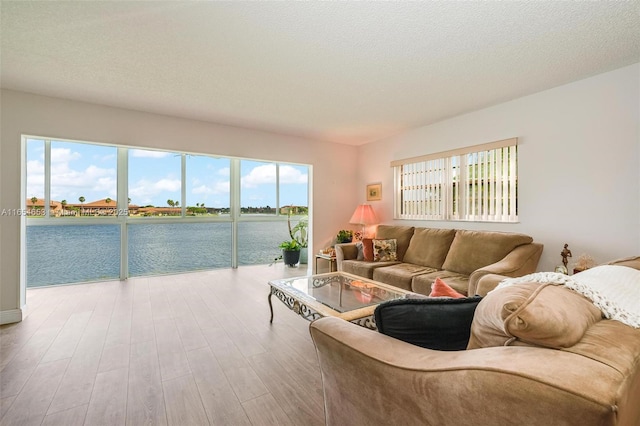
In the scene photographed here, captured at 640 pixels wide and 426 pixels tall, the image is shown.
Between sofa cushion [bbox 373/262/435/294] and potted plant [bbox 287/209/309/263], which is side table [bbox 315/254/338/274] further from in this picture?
potted plant [bbox 287/209/309/263]

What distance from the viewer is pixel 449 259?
3506mm

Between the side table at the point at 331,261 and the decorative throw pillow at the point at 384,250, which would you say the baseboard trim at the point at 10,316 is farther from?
the decorative throw pillow at the point at 384,250

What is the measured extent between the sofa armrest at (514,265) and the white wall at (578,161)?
260mm

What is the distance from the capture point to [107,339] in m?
2.47

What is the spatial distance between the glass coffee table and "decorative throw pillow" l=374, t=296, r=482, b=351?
0.90m

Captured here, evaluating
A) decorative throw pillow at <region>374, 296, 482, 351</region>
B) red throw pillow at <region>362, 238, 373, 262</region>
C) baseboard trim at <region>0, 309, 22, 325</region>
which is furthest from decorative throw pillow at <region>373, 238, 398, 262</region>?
baseboard trim at <region>0, 309, 22, 325</region>

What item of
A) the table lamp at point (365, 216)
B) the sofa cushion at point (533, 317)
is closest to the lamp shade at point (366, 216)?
the table lamp at point (365, 216)

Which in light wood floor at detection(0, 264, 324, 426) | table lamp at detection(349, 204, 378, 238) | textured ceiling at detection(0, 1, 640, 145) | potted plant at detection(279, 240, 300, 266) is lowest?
light wood floor at detection(0, 264, 324, 426)

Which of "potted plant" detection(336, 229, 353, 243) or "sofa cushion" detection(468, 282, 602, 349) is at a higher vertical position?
"sofa cushion" detection(468, 282, 602, 349)

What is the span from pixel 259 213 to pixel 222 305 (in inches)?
103

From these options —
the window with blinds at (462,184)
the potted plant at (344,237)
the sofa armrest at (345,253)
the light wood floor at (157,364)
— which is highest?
the window with blinds at (462,184)

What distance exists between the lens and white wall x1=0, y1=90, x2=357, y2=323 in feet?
9.77

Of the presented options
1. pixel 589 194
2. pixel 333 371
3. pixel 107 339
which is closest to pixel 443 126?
pixel 589 194

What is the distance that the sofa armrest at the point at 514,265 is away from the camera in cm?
261
